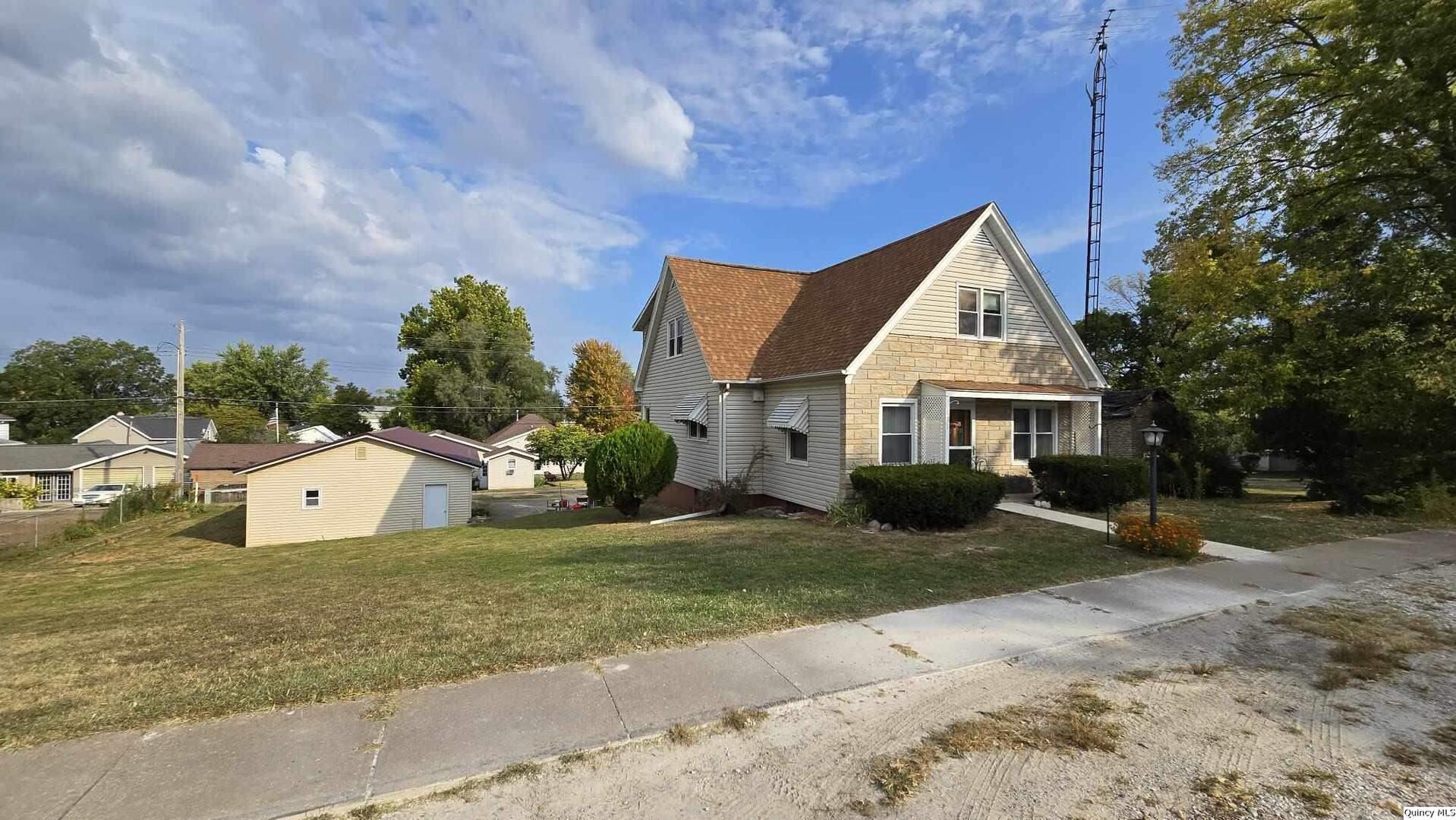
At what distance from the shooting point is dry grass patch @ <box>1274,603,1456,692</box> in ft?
15.3

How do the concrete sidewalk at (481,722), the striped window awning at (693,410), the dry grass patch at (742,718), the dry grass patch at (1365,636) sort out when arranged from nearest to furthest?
the concrete sidewalk at (481,722) < the dry grass patch at (742,718) < the dry grass patch at (1365,636) < the striped window awning at (693,410)

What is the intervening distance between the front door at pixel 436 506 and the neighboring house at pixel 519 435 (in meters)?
20.9

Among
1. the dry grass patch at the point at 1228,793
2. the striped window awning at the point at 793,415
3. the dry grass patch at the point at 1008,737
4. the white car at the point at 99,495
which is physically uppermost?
the striped window awning at the point at 793,415

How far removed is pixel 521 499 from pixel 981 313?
3239cm

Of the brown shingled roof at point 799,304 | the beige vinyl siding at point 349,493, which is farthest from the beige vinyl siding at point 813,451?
the beige vinyl siding at point 349,493

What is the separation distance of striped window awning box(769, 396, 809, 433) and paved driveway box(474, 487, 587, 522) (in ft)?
54.0

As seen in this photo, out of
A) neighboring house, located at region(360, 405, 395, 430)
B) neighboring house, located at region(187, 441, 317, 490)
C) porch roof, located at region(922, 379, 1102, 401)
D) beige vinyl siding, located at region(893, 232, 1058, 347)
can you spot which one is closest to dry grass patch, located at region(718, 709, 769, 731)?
porch roof, located at region(922, 379, 1102, 401)

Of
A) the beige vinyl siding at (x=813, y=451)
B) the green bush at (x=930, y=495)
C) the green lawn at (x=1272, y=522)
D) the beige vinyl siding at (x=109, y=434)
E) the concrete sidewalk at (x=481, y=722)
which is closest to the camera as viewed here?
Result: the concrete sidewalk at (x=481, y=722)

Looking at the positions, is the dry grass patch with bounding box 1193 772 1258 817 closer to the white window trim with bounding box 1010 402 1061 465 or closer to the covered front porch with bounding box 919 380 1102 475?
the covered front porch with bounding box 919 380 1102 475

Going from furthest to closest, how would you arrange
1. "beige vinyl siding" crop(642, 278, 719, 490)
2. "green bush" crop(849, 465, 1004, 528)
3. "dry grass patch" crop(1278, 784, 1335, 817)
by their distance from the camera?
"beige vinyl siding" crop(642, 278, 719, 490), "green bush" crop(849, 465, 1004, 528), "dry grass patch" crop(1278, 784, 1335, 817)

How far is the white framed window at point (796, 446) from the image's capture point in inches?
562

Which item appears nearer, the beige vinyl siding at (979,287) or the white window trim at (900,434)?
the white window trim at (900,434)

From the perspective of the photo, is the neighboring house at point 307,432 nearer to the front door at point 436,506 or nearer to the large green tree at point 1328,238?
the front door at point 436,506

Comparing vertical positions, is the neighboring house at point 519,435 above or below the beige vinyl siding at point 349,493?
above
